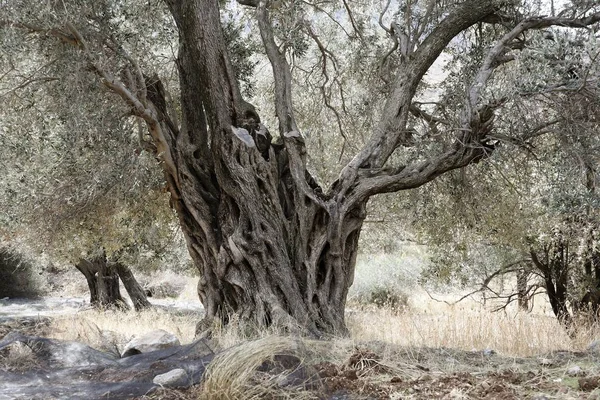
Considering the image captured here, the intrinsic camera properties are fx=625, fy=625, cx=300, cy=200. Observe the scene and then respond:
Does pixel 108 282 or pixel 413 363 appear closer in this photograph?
pixel 413 363

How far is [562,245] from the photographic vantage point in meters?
11.0

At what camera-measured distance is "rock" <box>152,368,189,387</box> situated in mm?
4984

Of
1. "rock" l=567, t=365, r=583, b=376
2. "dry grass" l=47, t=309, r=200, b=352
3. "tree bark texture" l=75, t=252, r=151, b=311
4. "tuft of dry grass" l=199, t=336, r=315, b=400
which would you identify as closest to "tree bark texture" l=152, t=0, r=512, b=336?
"dry grass" l=47, t=309, r=200, b=352

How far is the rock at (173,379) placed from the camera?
498cm

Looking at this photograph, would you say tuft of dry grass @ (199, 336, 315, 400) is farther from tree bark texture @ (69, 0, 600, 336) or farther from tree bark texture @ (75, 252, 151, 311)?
tree bark texture @ (75, 252, 151, 311)

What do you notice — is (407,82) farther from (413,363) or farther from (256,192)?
(413,363)

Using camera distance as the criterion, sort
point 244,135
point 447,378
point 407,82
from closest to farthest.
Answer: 1. point 447,378
2. point 244,135
3. point 407,82

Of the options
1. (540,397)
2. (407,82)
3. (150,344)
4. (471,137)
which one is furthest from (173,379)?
(407,82)

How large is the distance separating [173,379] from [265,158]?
400 cm

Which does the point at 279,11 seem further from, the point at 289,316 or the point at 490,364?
the point at 490,364

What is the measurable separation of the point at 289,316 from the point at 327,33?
21.2 ft

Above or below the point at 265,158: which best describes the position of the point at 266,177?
below

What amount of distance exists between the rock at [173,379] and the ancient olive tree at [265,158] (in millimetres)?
2327

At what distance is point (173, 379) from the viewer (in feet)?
16.5
